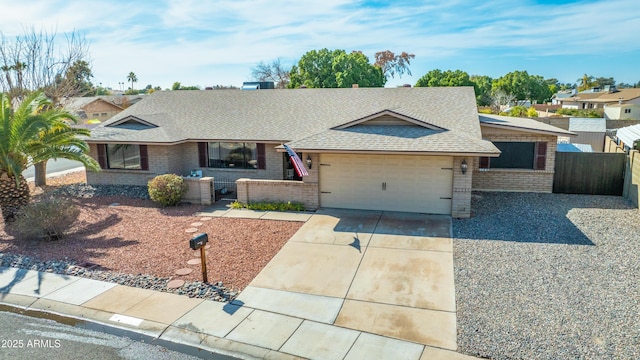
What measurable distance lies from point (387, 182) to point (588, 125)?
2072cm

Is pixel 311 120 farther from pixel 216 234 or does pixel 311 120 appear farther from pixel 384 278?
pixel 384 278

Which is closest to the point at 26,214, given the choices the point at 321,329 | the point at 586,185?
the point at 321,329

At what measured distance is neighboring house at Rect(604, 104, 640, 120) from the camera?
50594 millimetres

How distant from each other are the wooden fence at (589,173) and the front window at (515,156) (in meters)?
0.99

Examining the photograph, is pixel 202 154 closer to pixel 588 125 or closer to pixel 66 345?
pixel 66 345

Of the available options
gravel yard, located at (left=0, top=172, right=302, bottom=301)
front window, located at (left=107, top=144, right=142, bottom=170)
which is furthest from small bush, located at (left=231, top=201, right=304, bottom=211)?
front window, located at (left=107, top=144, right=142, bottom=170)

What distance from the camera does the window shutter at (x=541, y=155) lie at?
53.7 feet

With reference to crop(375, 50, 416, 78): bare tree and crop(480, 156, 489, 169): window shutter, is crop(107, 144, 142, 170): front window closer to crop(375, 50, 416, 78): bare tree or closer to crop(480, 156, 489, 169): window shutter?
crop(480, 156, 489, 169): window shutter

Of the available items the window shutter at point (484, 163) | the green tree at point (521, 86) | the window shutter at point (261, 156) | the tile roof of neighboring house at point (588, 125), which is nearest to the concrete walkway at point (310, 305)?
the window shutter at point (484, 163)

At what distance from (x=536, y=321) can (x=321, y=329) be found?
3.88m

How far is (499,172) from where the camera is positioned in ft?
54.9

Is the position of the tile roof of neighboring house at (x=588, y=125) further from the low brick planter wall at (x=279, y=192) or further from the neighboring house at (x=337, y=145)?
the low brick planter wall at (x=279, y=192)

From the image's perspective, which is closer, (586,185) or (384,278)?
(384,278)

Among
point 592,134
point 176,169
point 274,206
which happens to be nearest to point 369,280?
point 274,206
